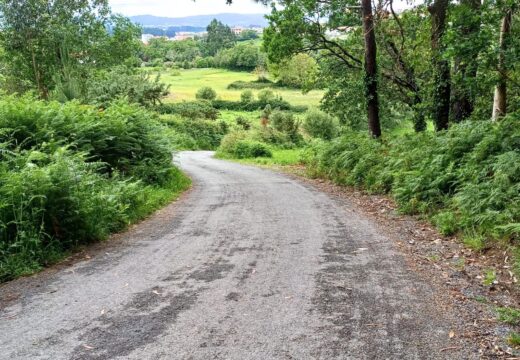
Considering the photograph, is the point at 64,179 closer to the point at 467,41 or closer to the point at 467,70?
the point at 467,41

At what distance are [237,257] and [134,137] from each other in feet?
25.6

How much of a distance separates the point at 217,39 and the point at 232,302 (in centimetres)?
18168

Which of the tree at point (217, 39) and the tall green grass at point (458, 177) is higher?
the tree at point (217, 39)

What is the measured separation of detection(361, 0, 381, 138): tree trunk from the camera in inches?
639

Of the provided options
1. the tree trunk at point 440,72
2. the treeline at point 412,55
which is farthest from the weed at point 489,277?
the tree trunk at point 440,72

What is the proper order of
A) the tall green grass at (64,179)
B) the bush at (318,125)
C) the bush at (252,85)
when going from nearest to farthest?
the tall green grass at (64,179)
the bush at (318,125)
the bush at (252,85)

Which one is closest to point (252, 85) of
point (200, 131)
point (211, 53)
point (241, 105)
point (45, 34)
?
point (241, 105)

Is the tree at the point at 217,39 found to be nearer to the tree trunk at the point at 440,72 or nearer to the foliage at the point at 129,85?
the foliage at the point at 129,85

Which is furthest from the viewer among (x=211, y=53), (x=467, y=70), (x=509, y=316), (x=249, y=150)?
(x=211, y=53)

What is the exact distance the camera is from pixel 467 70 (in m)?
13.2

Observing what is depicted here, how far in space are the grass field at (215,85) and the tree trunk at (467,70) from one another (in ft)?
196

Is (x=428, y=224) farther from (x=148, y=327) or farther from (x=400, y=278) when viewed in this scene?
(x=148, y=327)

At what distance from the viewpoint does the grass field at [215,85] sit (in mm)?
86188

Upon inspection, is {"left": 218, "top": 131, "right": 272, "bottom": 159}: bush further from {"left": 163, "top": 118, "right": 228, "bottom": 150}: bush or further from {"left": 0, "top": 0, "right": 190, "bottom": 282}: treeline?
{"left": 163, "top": 118, "right": 228, "bottom": 150}: bush
